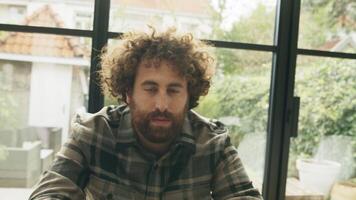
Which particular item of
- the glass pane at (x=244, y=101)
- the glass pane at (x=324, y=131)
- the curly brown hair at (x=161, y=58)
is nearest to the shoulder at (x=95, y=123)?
the curly brown hair at (x=161, y=58)

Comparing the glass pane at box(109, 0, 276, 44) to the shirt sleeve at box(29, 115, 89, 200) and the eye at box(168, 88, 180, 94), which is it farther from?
the shirt sleeve at box(29, 115, 89, 200)

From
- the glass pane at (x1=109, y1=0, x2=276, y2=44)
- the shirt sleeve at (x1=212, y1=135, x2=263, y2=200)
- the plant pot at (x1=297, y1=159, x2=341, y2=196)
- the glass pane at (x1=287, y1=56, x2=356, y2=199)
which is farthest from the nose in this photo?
the plant pot at (x1=297, y1=159, x2=341, y2=196)

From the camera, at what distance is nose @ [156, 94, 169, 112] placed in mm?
1374

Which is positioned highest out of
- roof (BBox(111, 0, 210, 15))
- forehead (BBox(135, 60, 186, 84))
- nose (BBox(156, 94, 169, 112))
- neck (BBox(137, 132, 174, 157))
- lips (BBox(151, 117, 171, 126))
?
roof (BBox(111, 0, 210, 15))

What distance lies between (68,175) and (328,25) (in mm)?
1748

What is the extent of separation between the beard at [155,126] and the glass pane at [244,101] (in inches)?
25.1

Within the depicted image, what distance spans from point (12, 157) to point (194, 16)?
1.27 meters

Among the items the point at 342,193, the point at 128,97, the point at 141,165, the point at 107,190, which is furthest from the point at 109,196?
the point at 342,193

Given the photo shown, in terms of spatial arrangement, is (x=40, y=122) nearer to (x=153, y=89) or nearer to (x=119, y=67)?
(x=119, y=67)

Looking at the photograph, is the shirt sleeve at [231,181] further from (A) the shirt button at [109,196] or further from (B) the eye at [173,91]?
(A) the shirt button at [109,196]

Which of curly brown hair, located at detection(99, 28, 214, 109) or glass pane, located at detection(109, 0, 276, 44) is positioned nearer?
curly brown hair, located at detection(99, 28, 214, 109)

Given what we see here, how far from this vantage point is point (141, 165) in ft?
4.61

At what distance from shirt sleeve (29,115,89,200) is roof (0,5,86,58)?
66 cm

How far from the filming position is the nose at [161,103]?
1.37m
